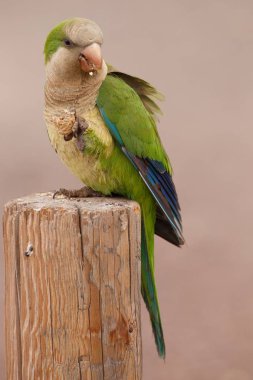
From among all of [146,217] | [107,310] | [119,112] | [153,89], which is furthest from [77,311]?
[153,89]

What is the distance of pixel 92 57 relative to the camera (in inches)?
93.0

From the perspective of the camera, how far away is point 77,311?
2.14 metres

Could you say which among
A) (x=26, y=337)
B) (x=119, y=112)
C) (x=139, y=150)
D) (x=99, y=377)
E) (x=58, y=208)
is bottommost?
(x=99, y=377)

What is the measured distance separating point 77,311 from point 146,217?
0.67 meters

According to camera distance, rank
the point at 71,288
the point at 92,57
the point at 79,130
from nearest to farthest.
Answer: the point at 71,288
the point at 92,57
the point at 79,130

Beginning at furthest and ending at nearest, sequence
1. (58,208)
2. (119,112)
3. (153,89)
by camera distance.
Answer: (153,89) < (119,112) < (58,208)

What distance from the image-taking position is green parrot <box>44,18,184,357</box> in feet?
8.29

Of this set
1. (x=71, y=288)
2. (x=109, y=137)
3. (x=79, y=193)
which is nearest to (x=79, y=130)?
(x=109, y=137)

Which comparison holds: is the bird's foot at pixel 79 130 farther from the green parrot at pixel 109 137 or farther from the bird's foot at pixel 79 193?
the bird's foot at pixel 79 193

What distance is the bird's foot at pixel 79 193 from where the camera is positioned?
97.8 inches

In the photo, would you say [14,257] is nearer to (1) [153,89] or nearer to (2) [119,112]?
(2) [119,112]

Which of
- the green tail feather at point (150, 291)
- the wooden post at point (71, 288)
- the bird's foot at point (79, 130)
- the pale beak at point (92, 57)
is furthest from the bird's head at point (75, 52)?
the green tail feather at point (150, 291)

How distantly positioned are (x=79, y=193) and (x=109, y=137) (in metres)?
0.27

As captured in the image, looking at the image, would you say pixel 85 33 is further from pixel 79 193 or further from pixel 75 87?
pixel 79 193
